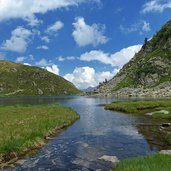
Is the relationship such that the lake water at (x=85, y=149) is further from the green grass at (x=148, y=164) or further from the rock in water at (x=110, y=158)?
the green grass at (x=148, y=164)

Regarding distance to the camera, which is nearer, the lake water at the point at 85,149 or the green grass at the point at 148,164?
the green grass at the point at 148,164

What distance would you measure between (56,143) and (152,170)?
63.2ft

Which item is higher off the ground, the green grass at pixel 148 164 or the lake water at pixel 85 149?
the green grass at pixel 148 164

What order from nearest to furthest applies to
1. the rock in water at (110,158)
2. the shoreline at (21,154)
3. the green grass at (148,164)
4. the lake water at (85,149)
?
the green grass at (148,164) < the lake water at (85,149) < the shoreline at (21,154) < the rock in water at (110,158)

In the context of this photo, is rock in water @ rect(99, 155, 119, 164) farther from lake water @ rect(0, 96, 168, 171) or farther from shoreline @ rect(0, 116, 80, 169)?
shoreline @ rect(0, 116, 80, 169)

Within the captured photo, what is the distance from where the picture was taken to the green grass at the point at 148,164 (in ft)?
73.0

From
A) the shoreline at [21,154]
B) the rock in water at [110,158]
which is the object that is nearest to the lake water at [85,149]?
the rock in water at [110,158]

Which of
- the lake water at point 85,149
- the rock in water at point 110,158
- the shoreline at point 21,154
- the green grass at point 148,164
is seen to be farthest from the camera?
the rock in water at point 110,158

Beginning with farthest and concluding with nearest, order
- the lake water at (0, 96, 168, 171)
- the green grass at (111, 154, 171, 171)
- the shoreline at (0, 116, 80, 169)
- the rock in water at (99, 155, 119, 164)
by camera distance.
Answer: the rock in water at (99, 155, 119, 164) → the shoreline at (0, 116, 80, 169) → the lake water at (0, 96, 168, 171) → the green grass at (111, 154, 171, 171)

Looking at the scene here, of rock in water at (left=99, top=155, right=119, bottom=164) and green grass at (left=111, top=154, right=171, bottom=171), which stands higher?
green grass at (left=111, top=154, right=171, bottom=171)

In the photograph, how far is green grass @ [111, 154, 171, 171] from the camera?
22.3 m

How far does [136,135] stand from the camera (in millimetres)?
44281

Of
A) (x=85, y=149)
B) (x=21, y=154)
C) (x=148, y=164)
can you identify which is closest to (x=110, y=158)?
(x=85, y=149)

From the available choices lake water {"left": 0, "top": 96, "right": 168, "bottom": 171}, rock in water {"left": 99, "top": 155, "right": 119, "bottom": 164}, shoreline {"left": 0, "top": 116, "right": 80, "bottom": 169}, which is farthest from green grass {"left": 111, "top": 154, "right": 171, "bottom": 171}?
shoreline {"left": 0, "top": 116, "right": 80, "bottom": 169}
